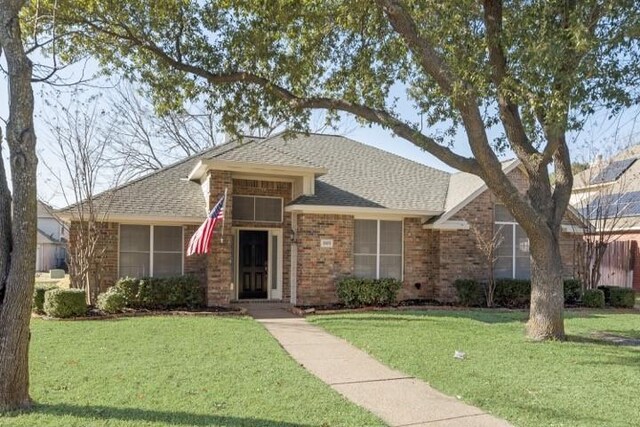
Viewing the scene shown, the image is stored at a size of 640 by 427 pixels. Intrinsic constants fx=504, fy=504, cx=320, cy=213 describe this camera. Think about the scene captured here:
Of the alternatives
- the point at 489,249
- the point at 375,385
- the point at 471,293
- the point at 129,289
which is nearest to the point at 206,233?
the point at 129,289

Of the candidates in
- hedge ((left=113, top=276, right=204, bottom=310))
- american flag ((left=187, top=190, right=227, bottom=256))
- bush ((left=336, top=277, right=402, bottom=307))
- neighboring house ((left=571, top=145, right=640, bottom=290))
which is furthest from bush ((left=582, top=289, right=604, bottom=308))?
hedge ((left=113, top=276, right=204, bottom=310))

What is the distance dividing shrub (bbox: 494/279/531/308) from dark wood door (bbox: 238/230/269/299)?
7090mm

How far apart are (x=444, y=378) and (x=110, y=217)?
393 inches

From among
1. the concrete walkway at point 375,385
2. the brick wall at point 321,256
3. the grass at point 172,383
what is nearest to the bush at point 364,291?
the brick wall at point 321,256

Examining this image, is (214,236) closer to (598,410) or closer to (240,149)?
(240,149)

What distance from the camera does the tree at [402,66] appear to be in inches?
331

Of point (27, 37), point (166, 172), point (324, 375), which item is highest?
point (27, 37)

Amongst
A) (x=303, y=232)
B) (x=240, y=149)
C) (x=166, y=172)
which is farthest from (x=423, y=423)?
(x=166, y=172)

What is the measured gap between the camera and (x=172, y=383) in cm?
641

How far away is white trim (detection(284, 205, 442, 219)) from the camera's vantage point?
46.3ft

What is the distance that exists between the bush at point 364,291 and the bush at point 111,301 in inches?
226

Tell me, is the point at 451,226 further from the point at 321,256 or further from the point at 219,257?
the point at 219,257

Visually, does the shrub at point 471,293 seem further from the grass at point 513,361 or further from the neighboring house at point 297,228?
the grass at point 513,361

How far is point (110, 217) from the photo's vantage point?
13414mm
